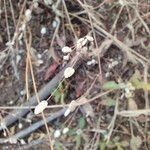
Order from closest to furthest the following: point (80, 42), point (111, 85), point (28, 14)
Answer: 1. point (80, 42)
2. point (111, 85)
3. point (28, 14)

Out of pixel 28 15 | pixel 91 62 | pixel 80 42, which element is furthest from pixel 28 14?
pixel 80 42

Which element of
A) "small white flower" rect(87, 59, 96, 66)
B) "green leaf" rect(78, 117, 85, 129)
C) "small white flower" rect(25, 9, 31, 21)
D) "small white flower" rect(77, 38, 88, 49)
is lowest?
"green leaf" rect(78, 117, 85, 129)

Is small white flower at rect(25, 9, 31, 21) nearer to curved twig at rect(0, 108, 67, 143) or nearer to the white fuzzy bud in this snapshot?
the white fuzzy bud

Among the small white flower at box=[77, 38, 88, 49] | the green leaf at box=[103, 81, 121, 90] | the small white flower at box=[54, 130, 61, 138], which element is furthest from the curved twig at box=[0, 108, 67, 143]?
the small white flower at box=[77, 38, 88, 49]

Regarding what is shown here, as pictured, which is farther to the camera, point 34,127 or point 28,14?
point 28,14

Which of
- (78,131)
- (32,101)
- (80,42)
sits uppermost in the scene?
(80,42)

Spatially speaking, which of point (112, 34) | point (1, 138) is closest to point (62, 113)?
point (1, 138)

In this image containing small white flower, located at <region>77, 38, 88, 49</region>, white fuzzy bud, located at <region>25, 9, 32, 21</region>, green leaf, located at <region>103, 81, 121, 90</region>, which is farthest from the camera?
white fuzzy bud, located at <region>25, 9, 32, 21</region>

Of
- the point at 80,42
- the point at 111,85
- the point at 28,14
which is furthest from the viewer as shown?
the point at 28,14

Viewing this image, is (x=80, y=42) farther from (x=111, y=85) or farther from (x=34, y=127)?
(x=34, y=127)

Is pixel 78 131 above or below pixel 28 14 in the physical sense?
below

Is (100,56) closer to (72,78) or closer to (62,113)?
(72,78)
